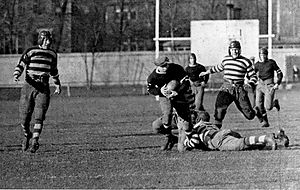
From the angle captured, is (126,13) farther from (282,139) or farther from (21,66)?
(282,139)

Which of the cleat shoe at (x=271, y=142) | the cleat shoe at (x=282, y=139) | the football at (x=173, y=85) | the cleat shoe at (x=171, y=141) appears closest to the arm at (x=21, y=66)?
the football at (x=173, y=85)

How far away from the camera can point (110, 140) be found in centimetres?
1251

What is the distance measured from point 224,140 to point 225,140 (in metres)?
0.02

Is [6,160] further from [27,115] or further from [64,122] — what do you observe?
[64,122]

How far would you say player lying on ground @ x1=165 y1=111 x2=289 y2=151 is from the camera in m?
9.97

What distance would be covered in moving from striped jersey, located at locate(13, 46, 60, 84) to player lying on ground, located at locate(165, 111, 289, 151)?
2.25m

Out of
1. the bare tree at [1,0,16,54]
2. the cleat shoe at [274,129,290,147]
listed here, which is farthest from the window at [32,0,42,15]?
the cleat shoe at [274,129,290,147]

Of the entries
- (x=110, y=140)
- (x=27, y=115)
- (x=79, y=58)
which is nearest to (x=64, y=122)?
(x=110, y=140)

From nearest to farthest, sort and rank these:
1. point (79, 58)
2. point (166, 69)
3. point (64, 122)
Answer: point (166, 69), point (64, 122), point (79, 58)

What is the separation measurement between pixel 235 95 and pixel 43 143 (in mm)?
3339

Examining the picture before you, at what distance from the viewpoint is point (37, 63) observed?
10602mm

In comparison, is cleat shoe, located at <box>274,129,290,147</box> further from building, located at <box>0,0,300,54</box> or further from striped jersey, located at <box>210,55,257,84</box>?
building, located at <box>0,0,300,54</box>

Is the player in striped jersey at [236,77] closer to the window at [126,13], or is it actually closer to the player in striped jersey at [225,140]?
the player in striped jersey at [225,140]

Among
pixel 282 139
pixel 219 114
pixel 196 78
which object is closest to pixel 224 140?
pixel 282 139
